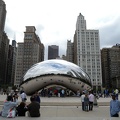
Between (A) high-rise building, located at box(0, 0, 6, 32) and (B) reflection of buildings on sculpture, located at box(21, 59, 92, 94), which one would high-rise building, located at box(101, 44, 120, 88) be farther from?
(B) reflection of buildings on sculpture, located at box(21, 59, 92, 94)

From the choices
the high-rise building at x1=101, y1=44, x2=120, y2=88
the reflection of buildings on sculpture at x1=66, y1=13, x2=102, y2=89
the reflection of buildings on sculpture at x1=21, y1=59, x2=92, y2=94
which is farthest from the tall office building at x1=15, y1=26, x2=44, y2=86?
the reflection of buildings on sculpture at x1=21, y1=59, x2=92, y2=94

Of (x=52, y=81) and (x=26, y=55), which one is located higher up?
(x=26, y=55)

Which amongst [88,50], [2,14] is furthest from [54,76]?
[2,14]

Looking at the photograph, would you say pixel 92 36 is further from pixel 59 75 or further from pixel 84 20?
pixel 59 75

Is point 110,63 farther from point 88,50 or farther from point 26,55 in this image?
point 26,55

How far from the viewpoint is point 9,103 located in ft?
21.6

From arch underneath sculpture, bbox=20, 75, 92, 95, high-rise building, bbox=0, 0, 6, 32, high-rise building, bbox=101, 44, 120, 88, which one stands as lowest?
arch underneath sculpture, bbox=20, 75, 92, 95

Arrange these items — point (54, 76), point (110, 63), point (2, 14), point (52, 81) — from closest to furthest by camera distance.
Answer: point (54, 76) → point (52, 81) → point (2, 14) → point (110, 63)

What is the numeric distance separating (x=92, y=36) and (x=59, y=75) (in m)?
106

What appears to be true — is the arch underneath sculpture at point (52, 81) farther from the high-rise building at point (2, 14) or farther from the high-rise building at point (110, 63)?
the high-rise building at point (110, 63)

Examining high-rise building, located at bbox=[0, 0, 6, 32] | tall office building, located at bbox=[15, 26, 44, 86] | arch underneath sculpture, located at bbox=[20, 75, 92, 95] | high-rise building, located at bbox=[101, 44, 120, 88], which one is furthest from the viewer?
high-rise building, located at bbox=[101, 44, 120, 88]

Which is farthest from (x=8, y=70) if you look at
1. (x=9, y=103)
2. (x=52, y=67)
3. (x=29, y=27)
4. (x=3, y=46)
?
(x=9, y=103)

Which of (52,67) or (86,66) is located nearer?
(52,67)

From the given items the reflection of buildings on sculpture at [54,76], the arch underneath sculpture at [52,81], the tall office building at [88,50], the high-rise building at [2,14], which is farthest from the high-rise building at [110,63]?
the reflection of buildings on sculpture at [54,76]
